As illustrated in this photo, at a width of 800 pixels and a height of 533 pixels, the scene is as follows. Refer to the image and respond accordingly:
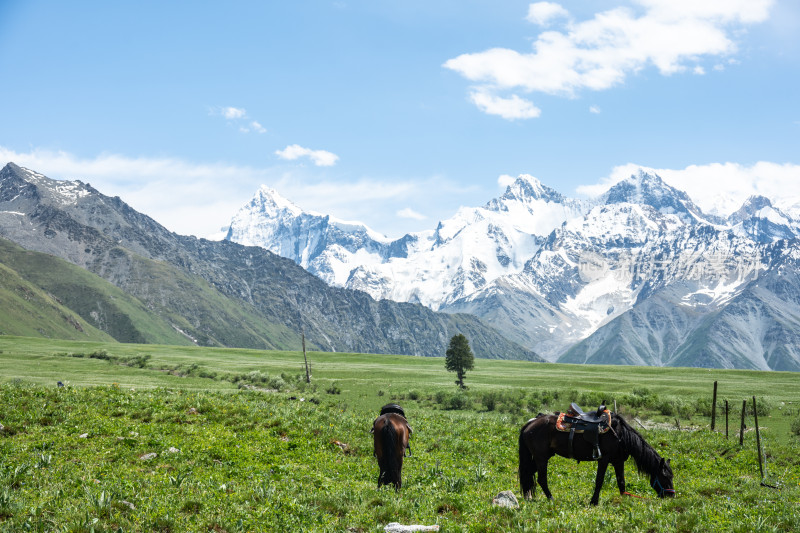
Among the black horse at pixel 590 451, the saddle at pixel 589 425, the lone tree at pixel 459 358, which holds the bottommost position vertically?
the lone tree at pixel 459 358

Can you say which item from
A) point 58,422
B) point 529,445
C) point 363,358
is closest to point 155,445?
point 58,422

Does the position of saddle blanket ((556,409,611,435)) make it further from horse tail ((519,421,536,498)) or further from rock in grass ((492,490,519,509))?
rock in grass ((492,490,519,509))

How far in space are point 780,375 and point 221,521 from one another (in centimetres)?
14177

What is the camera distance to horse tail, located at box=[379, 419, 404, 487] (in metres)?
19.6

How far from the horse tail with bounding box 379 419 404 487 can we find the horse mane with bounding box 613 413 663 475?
25.2 ft

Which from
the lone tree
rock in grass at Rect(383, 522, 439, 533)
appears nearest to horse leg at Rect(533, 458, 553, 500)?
rock in grass at Rect(383, 522, 439, 533)

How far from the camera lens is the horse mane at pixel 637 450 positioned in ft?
61.2

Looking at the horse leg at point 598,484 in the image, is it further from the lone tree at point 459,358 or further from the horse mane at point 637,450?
the lone tree at point 459,358

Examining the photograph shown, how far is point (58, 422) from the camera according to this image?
24.9 meters

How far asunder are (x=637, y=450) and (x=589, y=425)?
2.06 meters

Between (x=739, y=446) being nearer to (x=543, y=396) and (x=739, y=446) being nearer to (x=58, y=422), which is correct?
(x=58, y=422)

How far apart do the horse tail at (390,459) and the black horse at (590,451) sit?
4.44 meters

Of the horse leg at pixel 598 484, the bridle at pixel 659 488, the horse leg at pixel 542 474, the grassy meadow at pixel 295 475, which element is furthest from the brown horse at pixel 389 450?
the bridle at pixel 659 488

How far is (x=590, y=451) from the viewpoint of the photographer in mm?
18375
